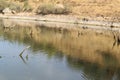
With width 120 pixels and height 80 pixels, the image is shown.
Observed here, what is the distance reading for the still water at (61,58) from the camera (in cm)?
2719

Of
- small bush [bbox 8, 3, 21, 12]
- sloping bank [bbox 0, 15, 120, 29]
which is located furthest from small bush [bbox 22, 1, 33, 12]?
sloping bank [bbox 0, 15, 120, 29]

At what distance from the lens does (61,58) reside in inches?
1377

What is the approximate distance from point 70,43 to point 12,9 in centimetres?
4252

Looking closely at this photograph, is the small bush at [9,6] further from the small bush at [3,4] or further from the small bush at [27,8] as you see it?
the small bush at [27,8]

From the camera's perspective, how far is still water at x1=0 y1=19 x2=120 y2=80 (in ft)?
89.2

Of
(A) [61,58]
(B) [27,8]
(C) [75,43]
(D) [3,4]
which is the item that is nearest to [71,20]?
(B) [27,8]

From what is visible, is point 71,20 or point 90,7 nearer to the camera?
point 71,20

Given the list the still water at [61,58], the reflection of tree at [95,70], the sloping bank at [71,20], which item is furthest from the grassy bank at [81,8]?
the reflection of tree at [95,70]

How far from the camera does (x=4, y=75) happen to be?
85.1ft

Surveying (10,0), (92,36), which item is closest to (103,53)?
(92,36)

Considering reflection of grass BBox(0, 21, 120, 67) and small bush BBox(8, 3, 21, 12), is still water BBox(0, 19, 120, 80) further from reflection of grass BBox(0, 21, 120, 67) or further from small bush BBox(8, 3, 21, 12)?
small bush BBox(8, 3, 21, 12)

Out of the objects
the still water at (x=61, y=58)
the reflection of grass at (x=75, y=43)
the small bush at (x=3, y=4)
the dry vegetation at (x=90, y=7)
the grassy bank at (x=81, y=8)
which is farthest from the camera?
the small bush at (x=3, y=4)

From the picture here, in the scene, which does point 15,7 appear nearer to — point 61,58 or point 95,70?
point 61,58

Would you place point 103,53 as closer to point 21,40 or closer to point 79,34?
point 21,40
